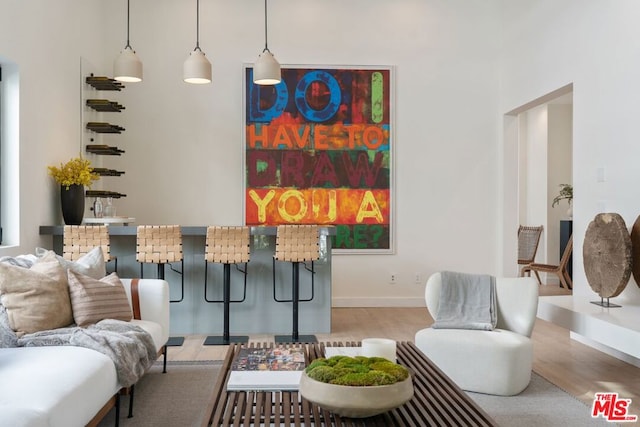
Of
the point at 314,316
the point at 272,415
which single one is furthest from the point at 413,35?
the point at 272,415

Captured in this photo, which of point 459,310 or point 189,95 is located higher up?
point 189,95

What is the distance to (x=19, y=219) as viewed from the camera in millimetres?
5109

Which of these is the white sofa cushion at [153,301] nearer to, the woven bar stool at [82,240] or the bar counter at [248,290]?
the woven bar stool at [82,240]

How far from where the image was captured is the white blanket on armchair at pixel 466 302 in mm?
4246

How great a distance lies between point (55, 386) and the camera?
2477mm

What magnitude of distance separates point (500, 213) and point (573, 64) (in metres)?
2.43

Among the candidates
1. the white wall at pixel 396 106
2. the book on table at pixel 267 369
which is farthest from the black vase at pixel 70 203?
the book on table at pixel 267 369

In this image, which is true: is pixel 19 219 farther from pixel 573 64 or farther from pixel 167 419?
pixel 573 64

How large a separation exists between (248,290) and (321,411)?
3.77m

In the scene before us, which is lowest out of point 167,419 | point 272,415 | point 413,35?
point 167,419

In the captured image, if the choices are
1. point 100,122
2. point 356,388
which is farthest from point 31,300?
point 100,122

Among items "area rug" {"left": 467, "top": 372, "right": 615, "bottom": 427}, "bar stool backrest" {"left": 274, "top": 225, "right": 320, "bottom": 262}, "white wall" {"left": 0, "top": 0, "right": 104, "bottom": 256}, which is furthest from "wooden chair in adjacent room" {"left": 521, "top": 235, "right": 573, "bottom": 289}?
"white wall" {"left": 0, "top": 0, "right": 104, "bottom": 256}

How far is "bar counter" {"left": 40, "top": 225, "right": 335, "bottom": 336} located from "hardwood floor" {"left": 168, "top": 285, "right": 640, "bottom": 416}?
154mm

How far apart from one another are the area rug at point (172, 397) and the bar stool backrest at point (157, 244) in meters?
1.00
